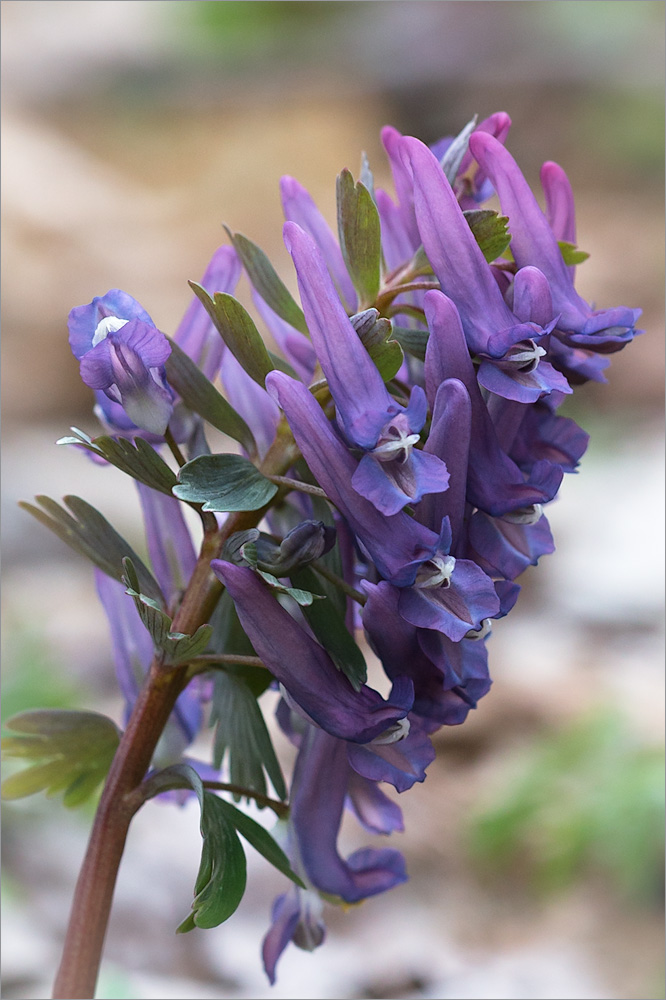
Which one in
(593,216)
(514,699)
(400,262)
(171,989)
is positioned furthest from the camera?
(593,216)

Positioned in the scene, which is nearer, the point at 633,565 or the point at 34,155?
the point at 633,565

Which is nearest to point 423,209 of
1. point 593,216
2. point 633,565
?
point 633,565

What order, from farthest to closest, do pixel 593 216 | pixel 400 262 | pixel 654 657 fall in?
pixel 593 216, pixel 654 657, pixel 400 262

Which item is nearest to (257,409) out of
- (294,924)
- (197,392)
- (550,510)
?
(197,392)

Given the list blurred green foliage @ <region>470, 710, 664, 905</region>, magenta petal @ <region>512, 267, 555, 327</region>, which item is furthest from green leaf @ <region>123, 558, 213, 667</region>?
blurred green foliage @ <region>470, 710, 664, 905</region>

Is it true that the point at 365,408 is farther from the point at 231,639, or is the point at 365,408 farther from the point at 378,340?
the point at 231,639

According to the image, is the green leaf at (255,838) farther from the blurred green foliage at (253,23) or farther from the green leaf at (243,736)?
the blurred green foliage at (253,23)

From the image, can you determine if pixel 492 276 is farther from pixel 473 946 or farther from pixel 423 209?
pixel 473 946
